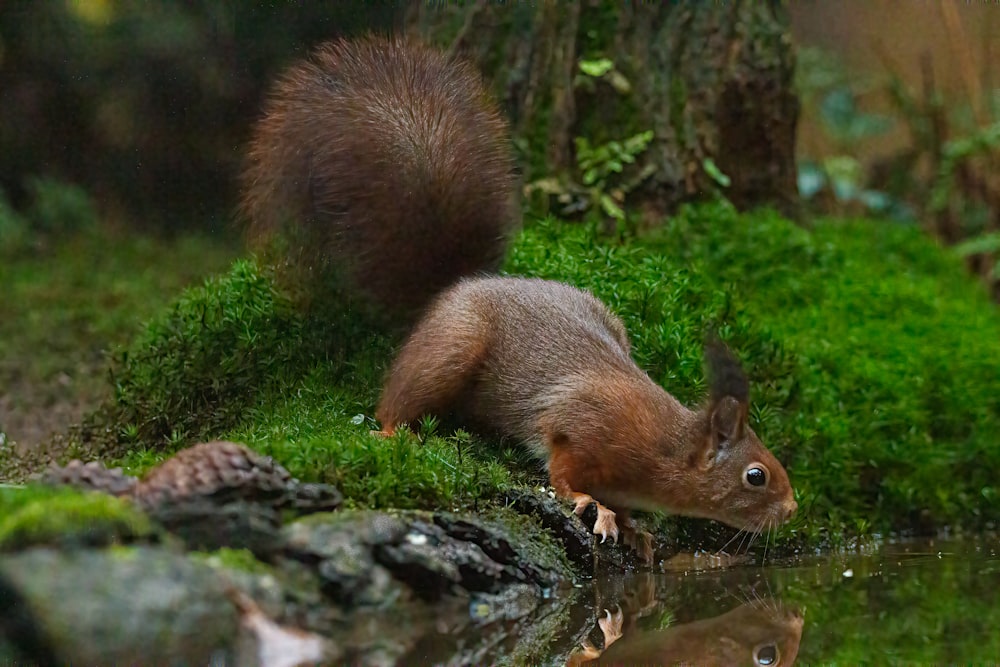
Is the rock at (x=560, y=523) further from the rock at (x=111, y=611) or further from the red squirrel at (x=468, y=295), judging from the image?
the rock at (x=111, y=611)

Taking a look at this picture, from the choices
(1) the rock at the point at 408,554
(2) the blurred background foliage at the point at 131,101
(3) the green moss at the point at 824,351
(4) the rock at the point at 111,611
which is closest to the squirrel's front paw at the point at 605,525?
(1) the rock at the point at 408,554

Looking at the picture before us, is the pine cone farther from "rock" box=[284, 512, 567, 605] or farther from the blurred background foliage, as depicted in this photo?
the blurred background foliage

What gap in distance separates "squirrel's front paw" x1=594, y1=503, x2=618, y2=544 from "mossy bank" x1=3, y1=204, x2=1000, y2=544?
43cm

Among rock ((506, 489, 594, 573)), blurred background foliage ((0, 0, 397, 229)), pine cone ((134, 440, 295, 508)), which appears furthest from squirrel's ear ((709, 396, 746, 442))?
blurred background foliage ((0, 0, 397, 229))

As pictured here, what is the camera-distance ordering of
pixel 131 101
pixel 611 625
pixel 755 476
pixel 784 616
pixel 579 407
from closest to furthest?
pixel 611 625 → pixel 784 616 → pixel 755 476 → pixel 579 407 → pixel 131 101

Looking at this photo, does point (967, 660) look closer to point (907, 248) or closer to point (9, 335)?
point (907, 248)

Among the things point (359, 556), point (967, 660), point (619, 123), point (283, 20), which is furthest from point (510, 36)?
point (967, 660)

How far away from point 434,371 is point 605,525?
3.62ft

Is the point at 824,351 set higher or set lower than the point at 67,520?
lower


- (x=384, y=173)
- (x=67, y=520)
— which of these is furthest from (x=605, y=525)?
(x=67, y=520)

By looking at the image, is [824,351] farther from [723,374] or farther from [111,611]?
[111,611]

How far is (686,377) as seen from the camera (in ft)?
21.3

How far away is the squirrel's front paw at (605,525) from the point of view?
17.6 ft

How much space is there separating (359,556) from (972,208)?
9.49m
